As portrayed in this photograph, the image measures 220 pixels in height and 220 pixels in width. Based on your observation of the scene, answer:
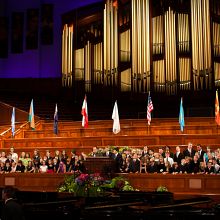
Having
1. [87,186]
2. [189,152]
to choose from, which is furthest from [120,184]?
[189,152]

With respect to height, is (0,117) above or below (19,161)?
above

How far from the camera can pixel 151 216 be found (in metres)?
5.69

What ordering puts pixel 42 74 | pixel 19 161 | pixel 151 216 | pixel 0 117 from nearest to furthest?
pixel 151 216, pixel 19 161, pixel 0 117, pixel 42 74

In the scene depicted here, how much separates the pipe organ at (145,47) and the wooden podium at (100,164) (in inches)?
244

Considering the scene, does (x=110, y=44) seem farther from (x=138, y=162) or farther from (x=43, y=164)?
(x=138, y=162)

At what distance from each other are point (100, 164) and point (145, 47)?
24.1 ft

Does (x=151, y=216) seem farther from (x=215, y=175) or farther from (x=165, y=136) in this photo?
(x=165, y=136)

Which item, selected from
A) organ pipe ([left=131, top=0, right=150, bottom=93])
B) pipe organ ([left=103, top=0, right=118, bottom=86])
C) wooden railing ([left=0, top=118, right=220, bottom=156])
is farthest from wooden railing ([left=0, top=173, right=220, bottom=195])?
pipe organ ([left=103, top=0, right=118, bottom=86])

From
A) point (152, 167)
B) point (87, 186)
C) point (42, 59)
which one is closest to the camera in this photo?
point (87, 186)

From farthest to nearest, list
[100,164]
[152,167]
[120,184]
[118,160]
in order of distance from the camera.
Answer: [118,160] → [152,167] → [100,164] → [120,184]

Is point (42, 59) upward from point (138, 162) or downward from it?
upward

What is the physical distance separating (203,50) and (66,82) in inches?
231

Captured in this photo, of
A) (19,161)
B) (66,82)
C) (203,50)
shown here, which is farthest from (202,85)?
(19,161)

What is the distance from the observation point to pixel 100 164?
11109mm
